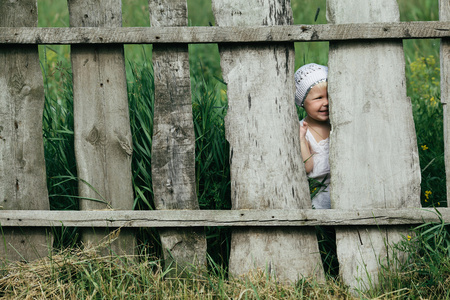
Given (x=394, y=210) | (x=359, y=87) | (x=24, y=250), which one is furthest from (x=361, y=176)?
(x=24, y=250)

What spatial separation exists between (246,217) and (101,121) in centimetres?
85

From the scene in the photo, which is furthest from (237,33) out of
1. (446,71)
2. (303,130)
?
(446,71)

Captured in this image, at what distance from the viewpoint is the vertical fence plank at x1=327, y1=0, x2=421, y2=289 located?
2.33m

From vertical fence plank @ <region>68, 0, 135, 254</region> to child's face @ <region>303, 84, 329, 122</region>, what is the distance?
956 mm

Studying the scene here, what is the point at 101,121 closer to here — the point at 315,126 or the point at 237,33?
the point at 237,33

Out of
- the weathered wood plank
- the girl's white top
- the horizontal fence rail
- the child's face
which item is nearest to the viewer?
the horizontal fence rail

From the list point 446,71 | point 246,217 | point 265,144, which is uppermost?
point 446,71

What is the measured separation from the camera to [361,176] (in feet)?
7.91

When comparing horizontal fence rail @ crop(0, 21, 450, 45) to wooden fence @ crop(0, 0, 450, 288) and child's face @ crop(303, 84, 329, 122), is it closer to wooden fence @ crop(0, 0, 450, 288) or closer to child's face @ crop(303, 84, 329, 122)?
wooden fence @ crop(0, 0, 450, 288)

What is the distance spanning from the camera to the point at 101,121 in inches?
94.3

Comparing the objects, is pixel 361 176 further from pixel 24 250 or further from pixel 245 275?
pixel 24 250

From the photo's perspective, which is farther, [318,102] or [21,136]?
[318,102]

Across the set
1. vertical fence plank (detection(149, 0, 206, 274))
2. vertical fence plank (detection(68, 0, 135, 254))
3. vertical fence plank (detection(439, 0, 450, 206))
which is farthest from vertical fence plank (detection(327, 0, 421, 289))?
vertical fence plank (detection(68, 0, 135, 254))

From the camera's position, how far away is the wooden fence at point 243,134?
2.31 meters
